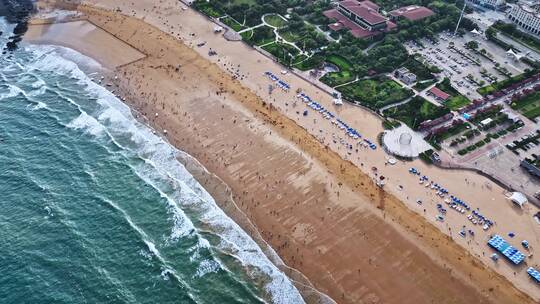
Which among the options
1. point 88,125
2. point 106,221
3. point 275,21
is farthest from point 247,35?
point 106,221

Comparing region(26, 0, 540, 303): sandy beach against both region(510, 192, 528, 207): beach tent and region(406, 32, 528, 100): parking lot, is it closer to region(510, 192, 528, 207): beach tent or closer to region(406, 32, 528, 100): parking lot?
region(510, 192, 528, 207): beach tent

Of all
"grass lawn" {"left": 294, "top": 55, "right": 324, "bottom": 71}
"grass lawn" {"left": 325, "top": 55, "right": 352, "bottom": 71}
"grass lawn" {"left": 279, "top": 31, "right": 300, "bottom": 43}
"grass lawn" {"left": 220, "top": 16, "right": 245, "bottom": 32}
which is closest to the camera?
"grass lawn" {"left": 294, "top": 55, "right": 324, "bottom": 71}

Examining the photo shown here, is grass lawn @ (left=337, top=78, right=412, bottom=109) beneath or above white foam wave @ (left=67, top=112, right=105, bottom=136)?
beneath

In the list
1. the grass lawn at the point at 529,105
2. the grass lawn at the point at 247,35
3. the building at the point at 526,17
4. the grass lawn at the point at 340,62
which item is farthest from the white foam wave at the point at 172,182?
the building at the point at 526,17

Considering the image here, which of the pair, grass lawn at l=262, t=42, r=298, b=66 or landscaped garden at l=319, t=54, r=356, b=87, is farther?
grass lawn at l=262, t=42, r=298, b=66

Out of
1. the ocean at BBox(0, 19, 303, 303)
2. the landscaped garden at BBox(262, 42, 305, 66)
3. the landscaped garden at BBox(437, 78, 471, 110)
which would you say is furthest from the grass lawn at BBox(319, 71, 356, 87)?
the ocean at BBox(0, 19, 303, 303)

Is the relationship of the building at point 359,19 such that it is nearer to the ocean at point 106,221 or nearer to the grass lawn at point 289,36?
the grass lawn at point 289,36

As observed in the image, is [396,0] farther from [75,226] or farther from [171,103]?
[75,226]

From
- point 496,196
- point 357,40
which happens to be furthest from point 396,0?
point 496,196
